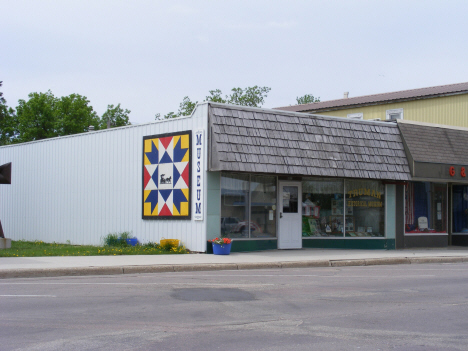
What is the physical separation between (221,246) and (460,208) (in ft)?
42.2

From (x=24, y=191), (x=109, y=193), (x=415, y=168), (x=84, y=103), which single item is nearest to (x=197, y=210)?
(x=109, y=193)

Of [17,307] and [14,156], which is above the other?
[14,156]

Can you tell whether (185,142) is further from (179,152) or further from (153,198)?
(153,198)

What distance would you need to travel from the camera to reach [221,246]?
17531 millimetres

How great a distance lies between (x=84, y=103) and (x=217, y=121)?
36.4 meters

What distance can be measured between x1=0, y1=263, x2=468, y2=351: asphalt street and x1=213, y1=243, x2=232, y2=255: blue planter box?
164 inches

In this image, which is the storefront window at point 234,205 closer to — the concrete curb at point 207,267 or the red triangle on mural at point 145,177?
the red triangle on mural at point 145,177

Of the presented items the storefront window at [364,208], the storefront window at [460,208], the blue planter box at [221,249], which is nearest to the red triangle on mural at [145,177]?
the blue planter box at [221,249]

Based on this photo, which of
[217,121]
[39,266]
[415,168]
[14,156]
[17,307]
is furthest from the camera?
[14,156]

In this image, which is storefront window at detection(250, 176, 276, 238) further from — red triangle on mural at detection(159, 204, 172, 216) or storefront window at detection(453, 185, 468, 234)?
storefront window at detection(453, 185, 468, 234)

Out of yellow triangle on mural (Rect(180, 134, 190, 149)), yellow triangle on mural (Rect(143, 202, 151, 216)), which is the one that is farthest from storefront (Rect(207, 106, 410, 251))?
yellow triangle on mural (Rect(143, 202, 151, 216))

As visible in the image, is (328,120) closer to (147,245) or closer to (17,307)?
(147,245)

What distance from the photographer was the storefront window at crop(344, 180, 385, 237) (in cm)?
2145

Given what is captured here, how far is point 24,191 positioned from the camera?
2584 cm
